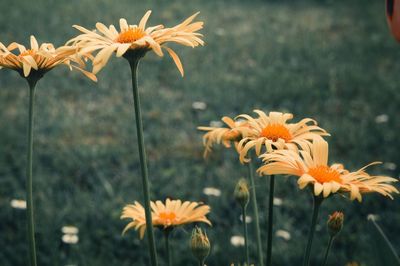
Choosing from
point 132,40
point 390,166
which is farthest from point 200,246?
point 390,166

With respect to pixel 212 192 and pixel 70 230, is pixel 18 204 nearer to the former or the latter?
pixel 70 230

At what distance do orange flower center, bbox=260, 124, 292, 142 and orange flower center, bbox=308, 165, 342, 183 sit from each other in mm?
123

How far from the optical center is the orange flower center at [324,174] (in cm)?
87

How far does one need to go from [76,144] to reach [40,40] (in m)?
1.65

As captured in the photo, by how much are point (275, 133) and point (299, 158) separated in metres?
0.12

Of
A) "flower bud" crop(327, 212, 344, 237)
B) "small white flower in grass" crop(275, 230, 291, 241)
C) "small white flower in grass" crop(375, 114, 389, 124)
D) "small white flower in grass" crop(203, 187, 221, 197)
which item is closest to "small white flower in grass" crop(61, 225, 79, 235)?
"small white flower in grass" crop(203, 187, 221, 197)

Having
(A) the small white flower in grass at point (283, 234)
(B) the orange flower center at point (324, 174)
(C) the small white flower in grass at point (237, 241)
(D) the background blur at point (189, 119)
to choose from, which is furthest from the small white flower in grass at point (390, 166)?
(B) the orange flower center at point (324, 174)

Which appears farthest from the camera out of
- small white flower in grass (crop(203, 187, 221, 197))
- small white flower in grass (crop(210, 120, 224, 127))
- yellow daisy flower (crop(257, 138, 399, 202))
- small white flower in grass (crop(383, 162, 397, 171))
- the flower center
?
small white flower in grass (crop(210, 120, 224, 127))

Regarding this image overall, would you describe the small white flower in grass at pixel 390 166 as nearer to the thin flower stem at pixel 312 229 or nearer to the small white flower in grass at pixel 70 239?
the small white flower in grass at pixel 70 239

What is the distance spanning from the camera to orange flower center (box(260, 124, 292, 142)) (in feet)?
3.26

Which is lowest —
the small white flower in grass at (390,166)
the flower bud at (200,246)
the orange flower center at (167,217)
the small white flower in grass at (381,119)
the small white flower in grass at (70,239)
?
the small white flower in grass at (70,239)

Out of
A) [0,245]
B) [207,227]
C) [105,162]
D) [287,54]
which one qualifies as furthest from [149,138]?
[287,54]

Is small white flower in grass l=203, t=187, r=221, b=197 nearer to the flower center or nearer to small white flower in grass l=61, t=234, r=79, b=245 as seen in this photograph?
small white flower in grass l=61, t=234, r=79, b=245

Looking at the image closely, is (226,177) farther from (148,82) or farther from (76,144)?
(148,82)
